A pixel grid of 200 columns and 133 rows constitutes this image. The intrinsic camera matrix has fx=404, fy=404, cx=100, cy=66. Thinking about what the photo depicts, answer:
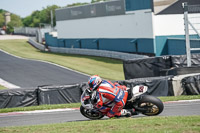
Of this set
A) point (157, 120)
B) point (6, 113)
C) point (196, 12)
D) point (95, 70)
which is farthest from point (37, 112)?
point (95, 70)

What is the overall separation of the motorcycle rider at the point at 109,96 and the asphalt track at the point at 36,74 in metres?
19.7

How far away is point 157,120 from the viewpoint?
997 centimetres

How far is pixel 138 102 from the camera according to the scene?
11.3 meters

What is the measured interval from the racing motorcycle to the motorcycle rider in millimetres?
154

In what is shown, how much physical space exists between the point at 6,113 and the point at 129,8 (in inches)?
1292

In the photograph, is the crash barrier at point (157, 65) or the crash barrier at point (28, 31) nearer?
the crash barrier at point (157, 65)

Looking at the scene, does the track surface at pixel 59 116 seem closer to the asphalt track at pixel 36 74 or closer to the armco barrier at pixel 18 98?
the armco barrier at pixel 18 98

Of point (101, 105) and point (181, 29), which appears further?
point (181, 29)

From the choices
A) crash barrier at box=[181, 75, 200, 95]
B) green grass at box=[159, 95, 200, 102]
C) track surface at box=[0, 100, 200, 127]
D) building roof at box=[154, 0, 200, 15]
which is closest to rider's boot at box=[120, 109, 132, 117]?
track surface at box=[0, 100, 200, 127]

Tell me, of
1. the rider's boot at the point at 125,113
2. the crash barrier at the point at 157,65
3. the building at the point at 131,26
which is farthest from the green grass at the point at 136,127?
the building at the point at 131,26

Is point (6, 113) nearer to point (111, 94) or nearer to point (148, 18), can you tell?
point (111, 94)

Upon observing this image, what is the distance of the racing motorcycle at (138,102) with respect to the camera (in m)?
11.1

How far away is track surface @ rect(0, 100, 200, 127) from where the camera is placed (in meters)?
13.0

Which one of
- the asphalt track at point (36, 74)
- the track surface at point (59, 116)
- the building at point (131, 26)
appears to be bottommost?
the asphalt track at point (36, 74)
